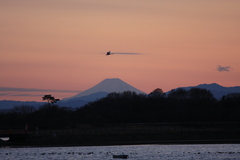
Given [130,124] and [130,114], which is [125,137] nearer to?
[130,124]

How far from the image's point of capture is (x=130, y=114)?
404 feet

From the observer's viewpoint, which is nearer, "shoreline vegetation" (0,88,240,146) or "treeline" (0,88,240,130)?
→ "shoreline vegetation" (0,88,240,146)

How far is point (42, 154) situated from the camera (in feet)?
202

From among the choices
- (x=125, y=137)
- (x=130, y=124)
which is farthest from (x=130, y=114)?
(x=125, y=137)

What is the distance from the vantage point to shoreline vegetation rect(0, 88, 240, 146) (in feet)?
261

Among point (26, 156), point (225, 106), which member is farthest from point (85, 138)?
point (225, 106)

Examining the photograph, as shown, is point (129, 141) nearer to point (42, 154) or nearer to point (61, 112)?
point (42, 154)

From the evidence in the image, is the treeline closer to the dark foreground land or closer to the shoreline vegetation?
the shoreline vegetation

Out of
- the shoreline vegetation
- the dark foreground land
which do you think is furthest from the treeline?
the dark foreground land

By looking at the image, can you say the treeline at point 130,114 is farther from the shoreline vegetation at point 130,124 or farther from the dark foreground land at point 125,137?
the dark foreground land at point 125,137

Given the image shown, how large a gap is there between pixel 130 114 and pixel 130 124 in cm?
1505

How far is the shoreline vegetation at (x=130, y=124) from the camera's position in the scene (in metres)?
79.7

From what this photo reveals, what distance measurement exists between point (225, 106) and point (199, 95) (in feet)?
110

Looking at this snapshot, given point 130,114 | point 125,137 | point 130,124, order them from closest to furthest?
point 125,137, point 130,124, point 130,114
